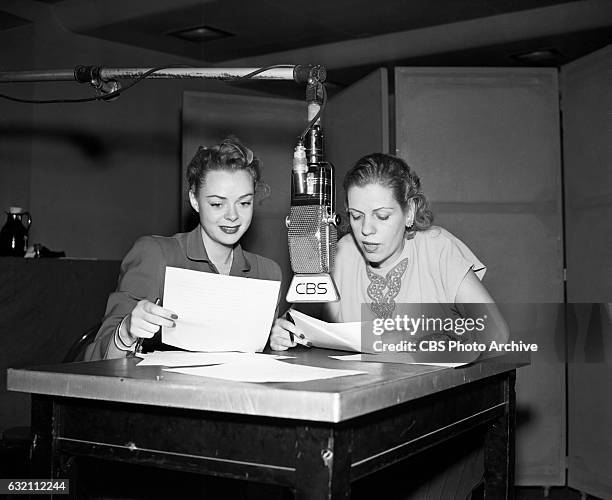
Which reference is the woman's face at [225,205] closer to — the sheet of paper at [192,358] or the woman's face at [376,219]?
the woman's face at [376,219]

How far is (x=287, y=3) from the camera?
4363mm

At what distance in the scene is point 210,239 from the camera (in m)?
2.16

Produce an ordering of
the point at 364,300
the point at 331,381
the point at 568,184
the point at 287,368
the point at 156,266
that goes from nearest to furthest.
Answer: the point at 331,381 → the point at 287,368 → the point at 156,266 → the point at 364,300 → the point at 568,184

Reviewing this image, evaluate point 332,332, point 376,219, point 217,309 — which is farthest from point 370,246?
point 217,309

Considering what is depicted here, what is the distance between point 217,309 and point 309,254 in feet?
1.01

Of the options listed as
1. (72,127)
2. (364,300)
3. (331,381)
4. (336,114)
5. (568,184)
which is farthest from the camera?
(72,127)

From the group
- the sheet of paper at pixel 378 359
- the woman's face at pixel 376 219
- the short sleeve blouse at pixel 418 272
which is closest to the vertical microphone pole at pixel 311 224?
the sheet of paper at pixel 378 359

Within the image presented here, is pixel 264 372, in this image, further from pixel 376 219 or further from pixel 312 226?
pixel 376 219

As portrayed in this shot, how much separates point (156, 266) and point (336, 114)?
8.31ft

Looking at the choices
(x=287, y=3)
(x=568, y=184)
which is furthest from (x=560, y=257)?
(x=287, y=3)

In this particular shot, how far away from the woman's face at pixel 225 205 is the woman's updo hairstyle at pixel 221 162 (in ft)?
0.06

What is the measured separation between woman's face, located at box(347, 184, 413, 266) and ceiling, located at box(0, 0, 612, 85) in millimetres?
2398

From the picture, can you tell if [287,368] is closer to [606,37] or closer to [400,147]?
[400,147]

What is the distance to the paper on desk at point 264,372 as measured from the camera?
1211mm
